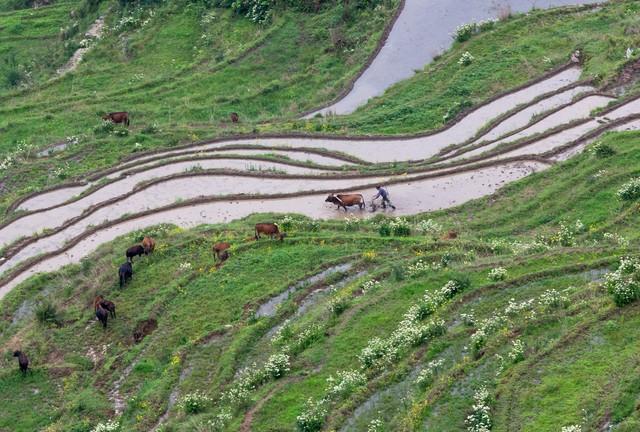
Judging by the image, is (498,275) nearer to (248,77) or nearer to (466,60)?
(466,60)

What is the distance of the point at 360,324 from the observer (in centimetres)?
2738

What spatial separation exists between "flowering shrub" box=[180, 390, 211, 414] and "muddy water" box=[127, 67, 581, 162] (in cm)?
1773

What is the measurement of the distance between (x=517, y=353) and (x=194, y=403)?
27.0 feet

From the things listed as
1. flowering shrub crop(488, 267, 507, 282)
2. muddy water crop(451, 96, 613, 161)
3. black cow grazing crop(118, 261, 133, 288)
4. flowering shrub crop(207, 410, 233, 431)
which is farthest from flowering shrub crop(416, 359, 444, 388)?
muddy water crop(451, 96, 613, 161)

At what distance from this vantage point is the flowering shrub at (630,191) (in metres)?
31.4

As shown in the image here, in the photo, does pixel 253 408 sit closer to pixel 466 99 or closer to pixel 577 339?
pixel 577 339

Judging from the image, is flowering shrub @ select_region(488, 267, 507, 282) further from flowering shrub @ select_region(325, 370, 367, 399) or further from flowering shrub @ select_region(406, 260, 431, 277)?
flowering shrub @ select_region(325, 370, 367, 399)

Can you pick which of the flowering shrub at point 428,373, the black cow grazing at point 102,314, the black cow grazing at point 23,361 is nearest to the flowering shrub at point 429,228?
the flowering shrub at point 428,373

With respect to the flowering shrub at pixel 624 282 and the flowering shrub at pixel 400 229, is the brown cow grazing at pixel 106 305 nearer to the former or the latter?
the flowering shrub at pixel 400 229

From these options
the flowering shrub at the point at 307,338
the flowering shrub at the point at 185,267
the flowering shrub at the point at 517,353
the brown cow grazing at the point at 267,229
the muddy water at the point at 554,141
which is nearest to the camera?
the flowering shrub at the point at 517,353

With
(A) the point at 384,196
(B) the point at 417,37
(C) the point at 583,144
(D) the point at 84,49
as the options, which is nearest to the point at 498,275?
(A) the point at 384,196

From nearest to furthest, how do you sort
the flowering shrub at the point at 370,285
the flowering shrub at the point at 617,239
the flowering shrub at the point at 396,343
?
the flowering shrub at the point at 396,343 → the flowering shrub at the point at 617,239 → the flowering shrub at the point at 370,285

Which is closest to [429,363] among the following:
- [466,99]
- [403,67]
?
[466,99]

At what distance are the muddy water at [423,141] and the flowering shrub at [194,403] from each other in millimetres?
17733
